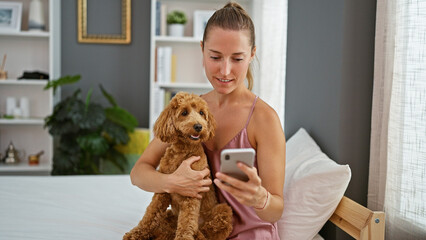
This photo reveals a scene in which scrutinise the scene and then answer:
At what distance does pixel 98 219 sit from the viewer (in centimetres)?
172

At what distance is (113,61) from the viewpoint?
402 cm

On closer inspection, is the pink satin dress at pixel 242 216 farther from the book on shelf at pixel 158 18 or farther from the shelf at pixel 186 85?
the book on shelf at pixel 158 18

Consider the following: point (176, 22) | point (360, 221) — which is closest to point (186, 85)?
point (176, 22)

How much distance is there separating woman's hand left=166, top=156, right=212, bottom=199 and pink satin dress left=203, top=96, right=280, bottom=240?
11 centimetres

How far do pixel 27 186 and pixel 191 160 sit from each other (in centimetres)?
148

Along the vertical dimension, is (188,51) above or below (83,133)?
above

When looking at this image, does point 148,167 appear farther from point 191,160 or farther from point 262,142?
point 262,142

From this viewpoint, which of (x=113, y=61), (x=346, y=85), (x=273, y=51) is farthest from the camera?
(x=113, y=61)

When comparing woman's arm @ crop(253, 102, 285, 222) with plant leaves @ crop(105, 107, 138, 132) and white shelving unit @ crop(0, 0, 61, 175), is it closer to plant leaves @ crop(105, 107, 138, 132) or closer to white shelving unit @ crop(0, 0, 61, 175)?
plant leaves @ crop(105, 107, 138, 132)

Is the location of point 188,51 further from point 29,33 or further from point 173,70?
point 29,33

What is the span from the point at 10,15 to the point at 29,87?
717mm

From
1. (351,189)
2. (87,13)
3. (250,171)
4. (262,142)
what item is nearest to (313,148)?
(351,189)

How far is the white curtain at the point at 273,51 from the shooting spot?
262cm

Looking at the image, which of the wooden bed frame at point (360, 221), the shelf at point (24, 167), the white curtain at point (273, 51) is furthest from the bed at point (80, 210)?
the shelf at point (24, 167)
